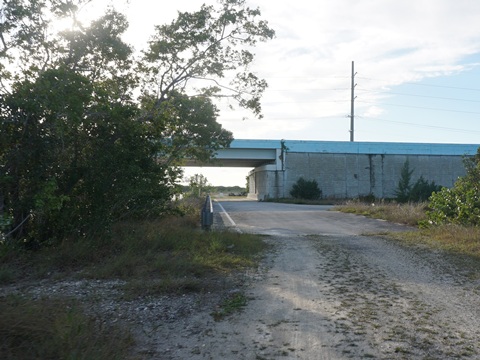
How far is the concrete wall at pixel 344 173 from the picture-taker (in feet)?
183

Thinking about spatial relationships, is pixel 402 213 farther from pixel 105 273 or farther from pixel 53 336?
pixel 53 336

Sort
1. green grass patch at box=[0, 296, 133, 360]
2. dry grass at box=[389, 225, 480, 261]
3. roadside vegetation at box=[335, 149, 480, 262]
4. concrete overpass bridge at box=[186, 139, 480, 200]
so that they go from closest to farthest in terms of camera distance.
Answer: green grass patch at box=[0, 296, 133, 360] → dry grass at box=[389, 225, 480, 261] → roadside vegetation at box=[335, 149, 480, 262] → concrete overpass bridge at box=[186, 139, 480, 200]

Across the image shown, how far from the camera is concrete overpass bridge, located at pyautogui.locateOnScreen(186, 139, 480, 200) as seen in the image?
55781 mm

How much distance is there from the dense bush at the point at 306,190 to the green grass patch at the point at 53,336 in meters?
48.4

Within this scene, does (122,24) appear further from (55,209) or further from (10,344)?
(10,344)

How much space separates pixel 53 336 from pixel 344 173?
5459 centimetres

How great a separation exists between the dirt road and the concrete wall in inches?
1827

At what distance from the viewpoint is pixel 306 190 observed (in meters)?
52.7

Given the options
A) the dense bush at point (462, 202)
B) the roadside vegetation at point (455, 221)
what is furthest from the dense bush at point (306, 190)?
the dense bush at point (462, 202)

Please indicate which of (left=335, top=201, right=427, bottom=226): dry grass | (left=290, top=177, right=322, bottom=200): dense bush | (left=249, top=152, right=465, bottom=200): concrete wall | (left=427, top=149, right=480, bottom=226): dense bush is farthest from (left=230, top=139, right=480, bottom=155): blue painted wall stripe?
(left=427, top=149, right=480, bottom=226): dense bush

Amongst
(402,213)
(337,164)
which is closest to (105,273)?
(402,213)

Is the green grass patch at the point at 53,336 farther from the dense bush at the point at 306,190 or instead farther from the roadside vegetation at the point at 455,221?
the dense bush at the point at 306,190

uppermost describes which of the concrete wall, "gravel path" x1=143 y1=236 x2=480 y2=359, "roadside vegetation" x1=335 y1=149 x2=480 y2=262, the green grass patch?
the concrete wall

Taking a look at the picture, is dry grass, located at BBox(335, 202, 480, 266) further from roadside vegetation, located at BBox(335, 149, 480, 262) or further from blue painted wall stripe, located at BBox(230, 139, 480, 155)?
blue painted wall stripe, located at BBox(230, 139, 480, 155)
